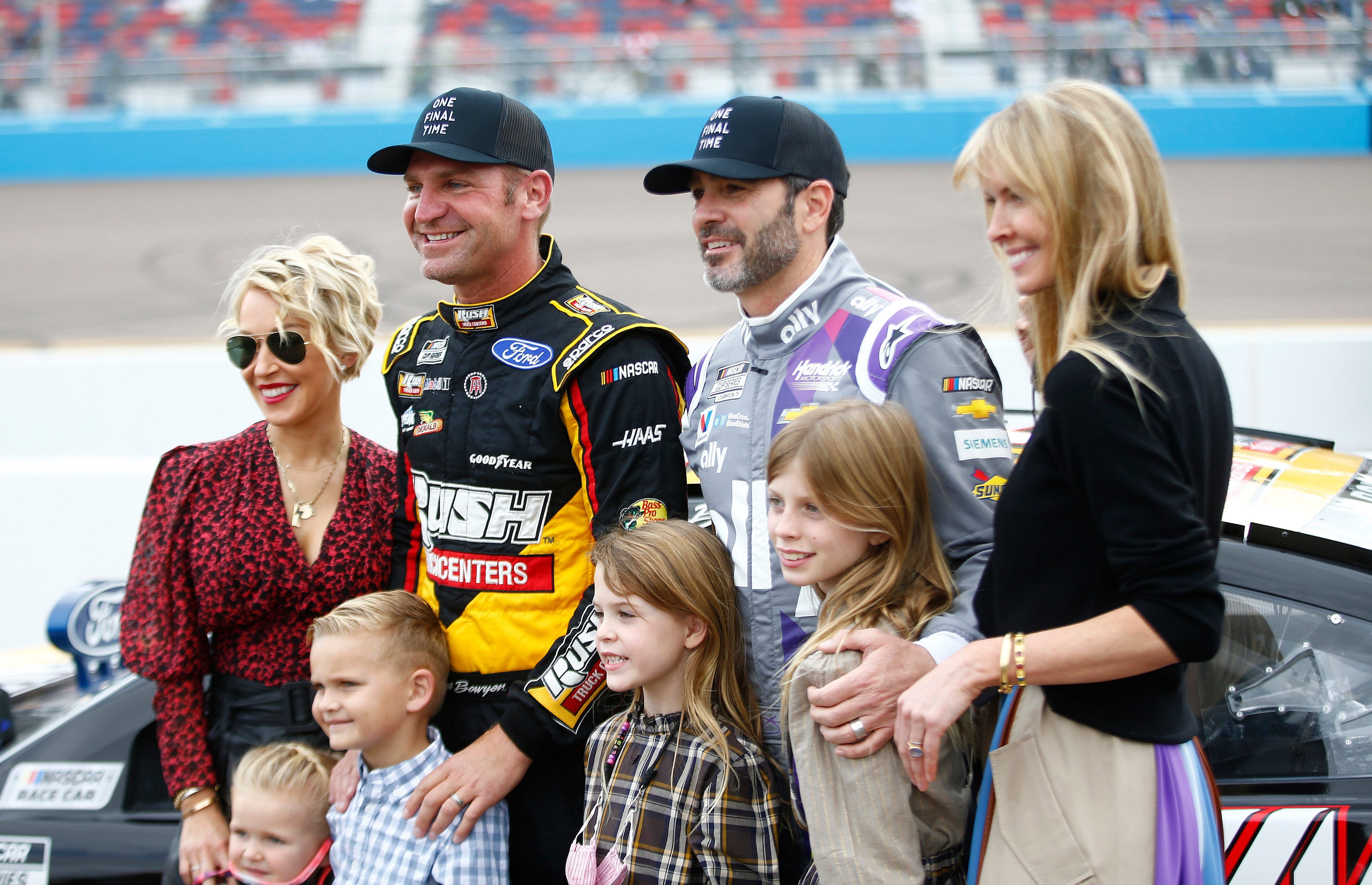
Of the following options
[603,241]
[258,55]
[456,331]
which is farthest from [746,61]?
[456,331]

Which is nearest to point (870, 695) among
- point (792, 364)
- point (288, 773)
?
point (792, 364)

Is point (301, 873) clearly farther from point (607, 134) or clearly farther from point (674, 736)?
point (607, 134)

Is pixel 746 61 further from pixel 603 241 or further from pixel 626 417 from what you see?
pixel 626 417

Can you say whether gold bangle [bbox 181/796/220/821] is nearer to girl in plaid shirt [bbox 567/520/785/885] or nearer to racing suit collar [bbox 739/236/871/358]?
girl in plaid shirt [bbox 567/520/785/885]

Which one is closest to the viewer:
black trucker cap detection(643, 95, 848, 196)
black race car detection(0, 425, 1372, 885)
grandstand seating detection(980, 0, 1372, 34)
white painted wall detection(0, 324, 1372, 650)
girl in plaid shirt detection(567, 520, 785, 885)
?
girl in plaid shirt detection(567, 520, 785, 885)

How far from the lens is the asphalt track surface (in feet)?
41.4

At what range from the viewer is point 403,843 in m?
2.17

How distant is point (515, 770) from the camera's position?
215 cm

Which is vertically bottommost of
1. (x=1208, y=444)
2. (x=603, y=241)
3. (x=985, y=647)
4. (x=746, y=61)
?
(x=985, y=647)

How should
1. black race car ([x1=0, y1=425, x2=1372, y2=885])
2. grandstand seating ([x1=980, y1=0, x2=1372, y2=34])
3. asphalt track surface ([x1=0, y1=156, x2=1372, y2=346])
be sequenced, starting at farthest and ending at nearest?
grandstand seating ([x1=980, y1=0, x2=1372, y2=34]), asphalt track surface ([x1=0, y1=156, x2=1372, y2=346]), black race car ([x1=0, y1=425, x2=1372, y2=885])

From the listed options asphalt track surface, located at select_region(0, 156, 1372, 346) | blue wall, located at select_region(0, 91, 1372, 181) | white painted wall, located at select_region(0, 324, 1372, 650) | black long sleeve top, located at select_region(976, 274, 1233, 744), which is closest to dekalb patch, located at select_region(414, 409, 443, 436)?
black long sleeve top, located at select_region(976, 274, 1233, 744)

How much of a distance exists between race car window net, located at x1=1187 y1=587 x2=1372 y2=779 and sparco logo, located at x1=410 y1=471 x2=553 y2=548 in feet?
4.35

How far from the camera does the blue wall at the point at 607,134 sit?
16.4m

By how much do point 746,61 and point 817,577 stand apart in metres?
16.1
